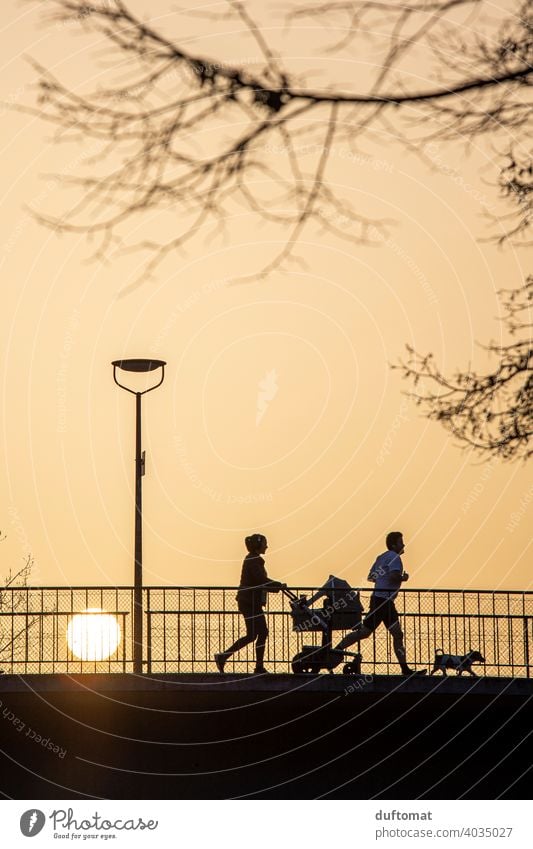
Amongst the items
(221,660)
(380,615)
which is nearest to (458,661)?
(380,615)

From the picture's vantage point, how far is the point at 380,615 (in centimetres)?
1888

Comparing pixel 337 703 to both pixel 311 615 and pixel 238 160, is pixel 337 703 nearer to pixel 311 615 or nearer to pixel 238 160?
pixel 311 615

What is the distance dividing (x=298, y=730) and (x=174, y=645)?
1.92m

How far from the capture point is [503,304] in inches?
375

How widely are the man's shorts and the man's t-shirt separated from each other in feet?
0.27

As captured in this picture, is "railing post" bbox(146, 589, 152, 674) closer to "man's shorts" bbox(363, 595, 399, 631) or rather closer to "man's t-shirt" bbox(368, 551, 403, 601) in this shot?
"man's shorts" bbox(363, 595, 399, 631)

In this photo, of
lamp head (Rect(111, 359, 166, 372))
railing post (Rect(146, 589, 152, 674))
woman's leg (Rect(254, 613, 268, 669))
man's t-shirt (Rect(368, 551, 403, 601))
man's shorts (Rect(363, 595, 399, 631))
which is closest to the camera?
man's t-shirt (Rect(368, 551, 403, 601))

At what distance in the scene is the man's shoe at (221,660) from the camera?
63.7 ft

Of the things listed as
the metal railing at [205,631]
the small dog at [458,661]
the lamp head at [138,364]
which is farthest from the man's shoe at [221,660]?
the lamp head at [138,364]

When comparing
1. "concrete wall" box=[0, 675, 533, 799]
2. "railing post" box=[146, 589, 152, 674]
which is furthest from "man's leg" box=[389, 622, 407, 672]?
"railing post" box=[146, 589, 152, 674]

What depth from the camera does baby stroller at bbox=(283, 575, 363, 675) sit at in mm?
18922

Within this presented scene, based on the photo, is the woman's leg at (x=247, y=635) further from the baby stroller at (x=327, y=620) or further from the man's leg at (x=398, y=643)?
the man's leg at (x=398, y=643)

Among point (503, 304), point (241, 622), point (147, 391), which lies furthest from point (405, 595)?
point (503, 304)

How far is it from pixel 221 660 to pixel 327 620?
1478 mm
